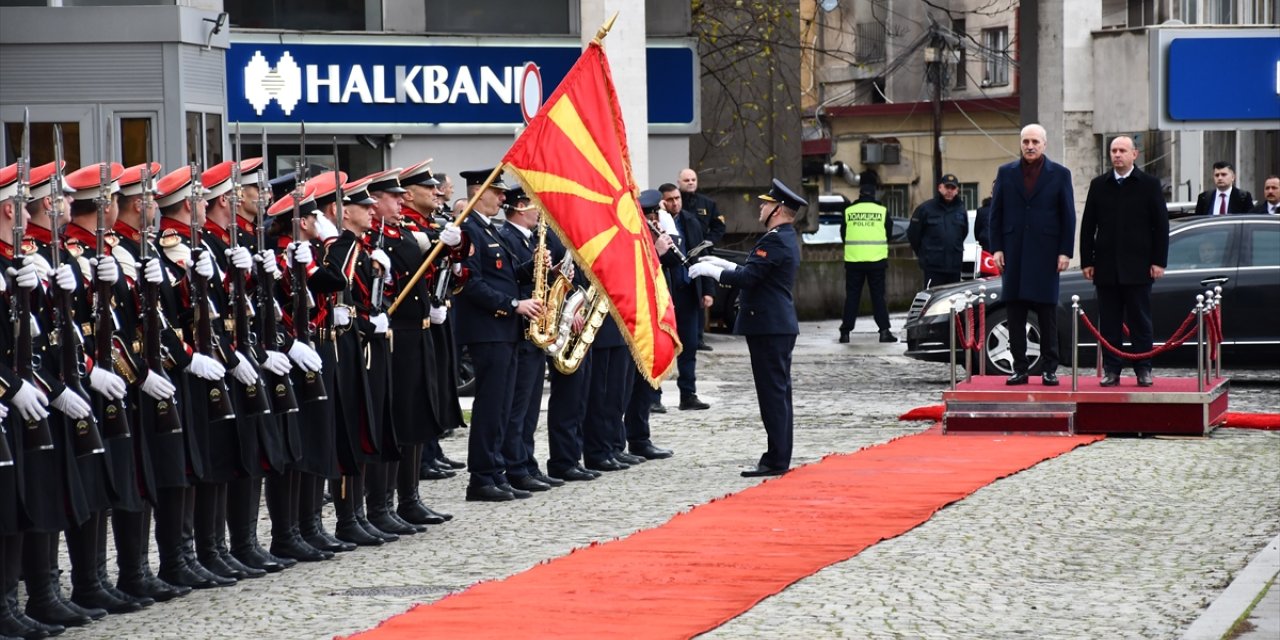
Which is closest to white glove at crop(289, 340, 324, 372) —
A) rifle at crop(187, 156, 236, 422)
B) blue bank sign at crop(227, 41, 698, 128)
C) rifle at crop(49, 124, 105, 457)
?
rifle at crop(187, 156, 236, 422)

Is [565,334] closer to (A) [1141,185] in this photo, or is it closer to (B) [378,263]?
(B) [378,263]

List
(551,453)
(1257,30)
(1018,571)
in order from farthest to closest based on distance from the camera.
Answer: (1257,30)
(551,453)
(1018,571)

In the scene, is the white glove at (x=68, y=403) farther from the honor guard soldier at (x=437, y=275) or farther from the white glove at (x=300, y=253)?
the honor guard soldier at (x=437, y=275)

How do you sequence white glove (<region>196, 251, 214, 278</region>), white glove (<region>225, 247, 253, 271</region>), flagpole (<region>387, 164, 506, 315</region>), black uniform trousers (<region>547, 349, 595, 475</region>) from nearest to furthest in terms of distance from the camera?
white glove (<region>196, 251, 214, 278</region>)
white glove (<region>225, 247, 253, 271</region>)
flagpole (<region>387, 164, 506, 315</region>)
black uniform trousers (<region>547, 349, 595, 475</region>)

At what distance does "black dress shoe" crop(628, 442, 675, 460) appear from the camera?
14367mm

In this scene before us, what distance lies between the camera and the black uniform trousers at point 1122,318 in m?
15.2

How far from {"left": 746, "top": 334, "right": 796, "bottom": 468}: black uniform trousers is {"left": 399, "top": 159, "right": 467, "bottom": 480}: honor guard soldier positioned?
2.16 meters

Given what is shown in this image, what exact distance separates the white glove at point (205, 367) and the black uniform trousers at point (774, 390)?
4.56m

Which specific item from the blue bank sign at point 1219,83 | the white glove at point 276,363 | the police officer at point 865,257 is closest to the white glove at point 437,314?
the white glove at point 276,363

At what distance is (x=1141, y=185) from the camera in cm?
1516

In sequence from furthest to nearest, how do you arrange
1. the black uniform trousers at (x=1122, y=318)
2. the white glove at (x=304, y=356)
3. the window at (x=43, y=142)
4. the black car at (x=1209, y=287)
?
the black car at (x=1209, y=287)
the window at (x=43, y=142)
the black uniform trousers at (x=1122, y=318)
the white glove at (x=304, y=356)

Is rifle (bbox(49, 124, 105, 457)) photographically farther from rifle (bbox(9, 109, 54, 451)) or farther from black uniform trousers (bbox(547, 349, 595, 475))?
black uniform trousers (bbox(547, 349, 595, 475))

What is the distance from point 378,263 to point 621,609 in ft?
9.32

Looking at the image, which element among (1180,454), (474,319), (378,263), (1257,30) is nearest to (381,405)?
(378,263)
